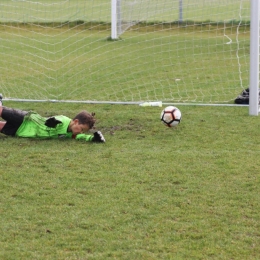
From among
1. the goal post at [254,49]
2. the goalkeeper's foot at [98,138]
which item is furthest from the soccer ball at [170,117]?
the goal post at [254,49]

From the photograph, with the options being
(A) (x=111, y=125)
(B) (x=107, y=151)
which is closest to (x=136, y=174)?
(B) (x=107, y=151)

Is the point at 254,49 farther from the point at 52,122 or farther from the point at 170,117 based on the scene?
the point at 52,122

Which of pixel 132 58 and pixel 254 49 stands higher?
pixel 254 49

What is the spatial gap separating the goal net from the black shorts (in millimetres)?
2539

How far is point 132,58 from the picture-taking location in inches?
519

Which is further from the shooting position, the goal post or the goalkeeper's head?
the goal post

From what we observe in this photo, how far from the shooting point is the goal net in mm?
9969

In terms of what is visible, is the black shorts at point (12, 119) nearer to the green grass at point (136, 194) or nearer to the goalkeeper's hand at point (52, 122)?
the green grass at point (136, 194)

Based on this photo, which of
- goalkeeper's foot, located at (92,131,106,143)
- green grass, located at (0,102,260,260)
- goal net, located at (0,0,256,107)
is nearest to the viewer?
green grass, located at (0,102,260,260)

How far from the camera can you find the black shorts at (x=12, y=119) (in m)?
6.80

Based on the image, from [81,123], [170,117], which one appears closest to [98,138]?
[81,123]

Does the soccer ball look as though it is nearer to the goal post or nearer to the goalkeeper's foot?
the goalkeeper's foot

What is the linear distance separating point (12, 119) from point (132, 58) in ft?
21.8

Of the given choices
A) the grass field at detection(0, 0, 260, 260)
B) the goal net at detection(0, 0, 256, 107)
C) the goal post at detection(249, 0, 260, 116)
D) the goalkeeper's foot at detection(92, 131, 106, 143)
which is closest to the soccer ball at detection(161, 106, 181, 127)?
the grass field at detection(0, 0, 260, 260)
